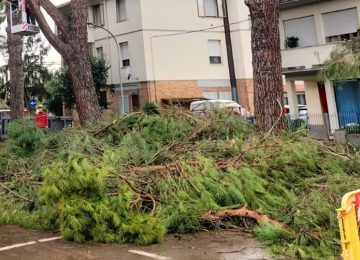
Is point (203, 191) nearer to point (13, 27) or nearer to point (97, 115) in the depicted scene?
point (97, 115)

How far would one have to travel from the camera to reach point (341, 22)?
85.0 feet

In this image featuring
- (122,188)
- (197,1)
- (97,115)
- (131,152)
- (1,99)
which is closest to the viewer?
(122,188)

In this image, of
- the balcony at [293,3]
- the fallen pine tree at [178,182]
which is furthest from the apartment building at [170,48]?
the fallen pine tree at [178,182]

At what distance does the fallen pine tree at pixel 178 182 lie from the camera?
6836 millimetres

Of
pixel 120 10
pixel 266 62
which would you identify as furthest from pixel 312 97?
pixel 266 62

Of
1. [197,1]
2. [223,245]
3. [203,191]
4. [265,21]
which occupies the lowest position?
[223,245]

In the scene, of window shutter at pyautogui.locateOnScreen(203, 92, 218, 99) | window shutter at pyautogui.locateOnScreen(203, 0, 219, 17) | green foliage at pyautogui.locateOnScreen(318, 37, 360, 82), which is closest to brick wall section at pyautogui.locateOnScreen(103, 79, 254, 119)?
window shutter at pyautogui.locateOnScreen(203, 92, 218, 99)

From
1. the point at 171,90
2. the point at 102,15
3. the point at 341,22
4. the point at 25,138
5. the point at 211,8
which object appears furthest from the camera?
the point at 211,8

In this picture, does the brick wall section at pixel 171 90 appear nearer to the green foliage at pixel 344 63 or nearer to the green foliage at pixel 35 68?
the green foliage at pixel 35 68

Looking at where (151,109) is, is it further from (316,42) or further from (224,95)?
(224,95)

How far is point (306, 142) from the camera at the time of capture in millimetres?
9555

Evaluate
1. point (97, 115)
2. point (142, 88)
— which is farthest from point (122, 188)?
point (142, 88)

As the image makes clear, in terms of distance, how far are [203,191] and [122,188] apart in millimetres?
1247

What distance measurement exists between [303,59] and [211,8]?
12.2 meters
